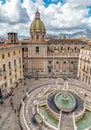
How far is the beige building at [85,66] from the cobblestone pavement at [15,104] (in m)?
2.15

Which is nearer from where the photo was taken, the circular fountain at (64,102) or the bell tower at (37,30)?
the circular fountain at (64,102)

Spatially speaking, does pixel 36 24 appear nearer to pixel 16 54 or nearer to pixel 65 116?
pixel 16 54

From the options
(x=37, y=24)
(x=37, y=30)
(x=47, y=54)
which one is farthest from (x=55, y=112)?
(x=37, y=24)

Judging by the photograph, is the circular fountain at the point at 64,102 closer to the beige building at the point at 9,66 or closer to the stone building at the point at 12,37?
the beige building at the point at 9,66

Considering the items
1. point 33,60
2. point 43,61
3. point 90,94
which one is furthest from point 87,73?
point 33,60

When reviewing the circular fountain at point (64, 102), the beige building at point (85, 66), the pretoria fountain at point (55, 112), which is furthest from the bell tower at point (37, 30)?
the circular fountain at point (64, 102)

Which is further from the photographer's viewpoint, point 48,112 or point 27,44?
point 27,44

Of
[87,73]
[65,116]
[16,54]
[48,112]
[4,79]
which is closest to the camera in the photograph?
[65,116]

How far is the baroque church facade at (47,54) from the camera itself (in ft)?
169

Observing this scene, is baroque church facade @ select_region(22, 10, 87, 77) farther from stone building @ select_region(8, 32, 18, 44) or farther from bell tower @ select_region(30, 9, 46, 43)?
stone building @ select_region(8, 32, 18, 44)

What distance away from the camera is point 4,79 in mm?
34594

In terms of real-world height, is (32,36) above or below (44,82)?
above

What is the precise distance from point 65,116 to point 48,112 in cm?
372

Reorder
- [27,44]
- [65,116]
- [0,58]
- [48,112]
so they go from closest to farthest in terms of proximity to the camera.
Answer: [65,116]
[48,112]
[0,58]
[27,44]
